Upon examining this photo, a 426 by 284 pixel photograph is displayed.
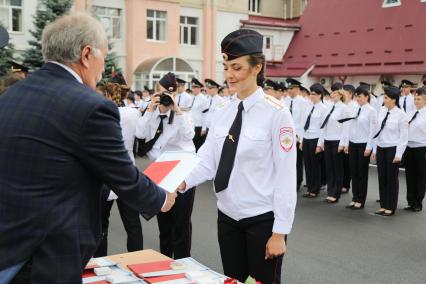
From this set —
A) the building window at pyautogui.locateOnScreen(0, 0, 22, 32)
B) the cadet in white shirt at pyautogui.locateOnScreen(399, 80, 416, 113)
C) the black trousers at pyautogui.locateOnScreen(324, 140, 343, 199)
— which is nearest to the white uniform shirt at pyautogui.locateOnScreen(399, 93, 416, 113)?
the cadet in white shirt at pyautogui.locateOnScreen(399, 80, 416, 113)

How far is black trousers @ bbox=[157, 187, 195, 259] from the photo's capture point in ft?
16.0

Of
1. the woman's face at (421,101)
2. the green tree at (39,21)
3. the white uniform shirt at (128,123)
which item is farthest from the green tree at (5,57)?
the white uniform shirt at (128,123)

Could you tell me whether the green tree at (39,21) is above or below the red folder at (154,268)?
above

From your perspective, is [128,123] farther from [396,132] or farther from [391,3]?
[391,3]

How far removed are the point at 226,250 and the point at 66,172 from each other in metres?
1.42

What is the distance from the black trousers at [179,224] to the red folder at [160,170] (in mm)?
2094

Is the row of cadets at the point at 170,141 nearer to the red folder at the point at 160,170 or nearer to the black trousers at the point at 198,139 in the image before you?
the red folder at the point at 160,170

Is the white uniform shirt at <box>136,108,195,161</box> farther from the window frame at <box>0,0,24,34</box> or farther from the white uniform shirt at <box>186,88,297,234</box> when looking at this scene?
the window frame at <box>0,0,24,34</box>

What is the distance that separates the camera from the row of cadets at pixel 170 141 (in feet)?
16.2

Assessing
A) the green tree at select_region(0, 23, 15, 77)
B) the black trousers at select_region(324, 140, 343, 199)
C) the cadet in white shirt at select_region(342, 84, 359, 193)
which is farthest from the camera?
the green tree at select_region(0, 23, 15, 77)

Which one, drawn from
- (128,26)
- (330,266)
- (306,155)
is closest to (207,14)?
(128,26)

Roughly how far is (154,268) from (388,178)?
6.26m

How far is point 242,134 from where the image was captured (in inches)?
117

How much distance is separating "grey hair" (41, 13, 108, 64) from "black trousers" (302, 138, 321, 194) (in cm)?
841
